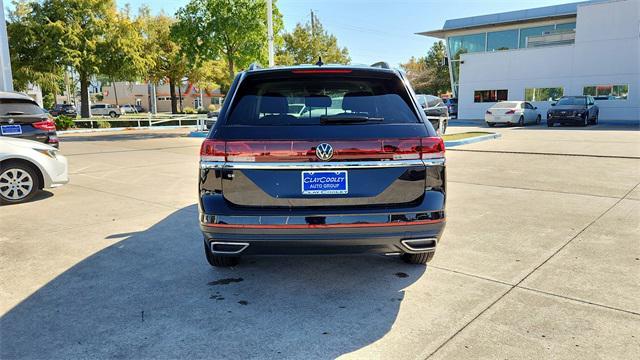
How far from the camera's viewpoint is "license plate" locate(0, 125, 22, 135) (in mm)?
9148

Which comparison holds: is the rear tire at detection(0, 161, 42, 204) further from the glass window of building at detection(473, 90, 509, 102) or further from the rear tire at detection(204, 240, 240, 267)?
the glass window of building at detection(473, 90, 509, 102)

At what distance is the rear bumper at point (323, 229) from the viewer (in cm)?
333

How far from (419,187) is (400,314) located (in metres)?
0.94

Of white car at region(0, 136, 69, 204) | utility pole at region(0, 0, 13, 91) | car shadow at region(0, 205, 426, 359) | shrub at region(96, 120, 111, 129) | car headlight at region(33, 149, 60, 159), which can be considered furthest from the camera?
shrub at region(96, 120, 111, 129)

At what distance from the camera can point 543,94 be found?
31984mm

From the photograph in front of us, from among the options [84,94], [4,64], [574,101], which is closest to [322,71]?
[4,64]

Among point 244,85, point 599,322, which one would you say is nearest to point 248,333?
point 244,85

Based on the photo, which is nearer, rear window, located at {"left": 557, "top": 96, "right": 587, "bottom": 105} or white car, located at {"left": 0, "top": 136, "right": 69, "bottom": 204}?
white car, located at {"left": 0, "top": 136, "right": 69, "bottom": 204}

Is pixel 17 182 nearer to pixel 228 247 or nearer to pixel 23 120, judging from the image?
pixel 23 120

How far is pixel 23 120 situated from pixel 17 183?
9.17ft

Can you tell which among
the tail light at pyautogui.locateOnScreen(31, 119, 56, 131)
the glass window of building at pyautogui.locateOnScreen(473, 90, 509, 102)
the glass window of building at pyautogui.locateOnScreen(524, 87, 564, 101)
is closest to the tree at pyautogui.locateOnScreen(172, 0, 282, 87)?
the tail light at pyautogui.locateOnScreen(31, 119, 56, 131)

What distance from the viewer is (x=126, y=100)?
9075cm

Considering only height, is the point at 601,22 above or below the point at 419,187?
above

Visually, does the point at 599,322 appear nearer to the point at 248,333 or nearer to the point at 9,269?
the point at 248,333
